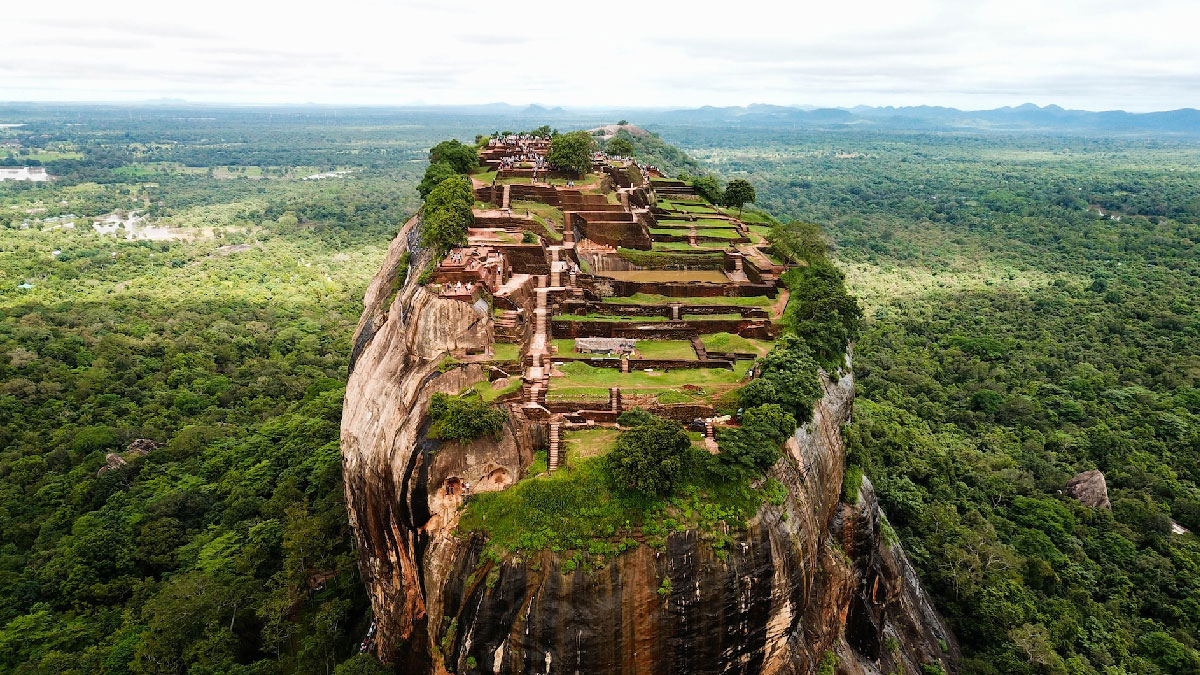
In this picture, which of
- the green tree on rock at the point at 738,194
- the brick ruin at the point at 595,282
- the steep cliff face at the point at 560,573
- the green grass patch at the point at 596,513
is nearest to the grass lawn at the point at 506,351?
the brick ruin at the point at 595,282

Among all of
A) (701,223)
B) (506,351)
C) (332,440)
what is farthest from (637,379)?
(701,223)

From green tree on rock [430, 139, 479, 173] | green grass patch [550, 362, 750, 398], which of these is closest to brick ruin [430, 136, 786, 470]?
green grass patch [550, 362, 750, 398]

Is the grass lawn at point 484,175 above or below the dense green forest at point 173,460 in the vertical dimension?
above

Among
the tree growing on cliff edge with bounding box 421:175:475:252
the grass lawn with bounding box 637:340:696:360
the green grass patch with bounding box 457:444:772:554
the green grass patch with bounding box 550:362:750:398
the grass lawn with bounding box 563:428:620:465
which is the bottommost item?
the green grass patch with bounding box 457:444:772:554

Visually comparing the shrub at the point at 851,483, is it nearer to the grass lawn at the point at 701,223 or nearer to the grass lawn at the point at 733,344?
the grass lawn at the point at 733,344

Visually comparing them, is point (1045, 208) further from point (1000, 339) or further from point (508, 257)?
point (508, 257)

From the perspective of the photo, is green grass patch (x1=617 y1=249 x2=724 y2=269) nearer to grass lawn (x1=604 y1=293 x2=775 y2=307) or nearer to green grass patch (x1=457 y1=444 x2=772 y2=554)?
grass lawn (x1=604 y1=293 x2=775 y2=307)

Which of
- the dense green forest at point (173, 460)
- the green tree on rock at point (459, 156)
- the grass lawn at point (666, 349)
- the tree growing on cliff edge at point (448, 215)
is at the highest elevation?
the green tree on rock at point (459, 156)

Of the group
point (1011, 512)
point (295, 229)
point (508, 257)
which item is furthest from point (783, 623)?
point (295, 229)
